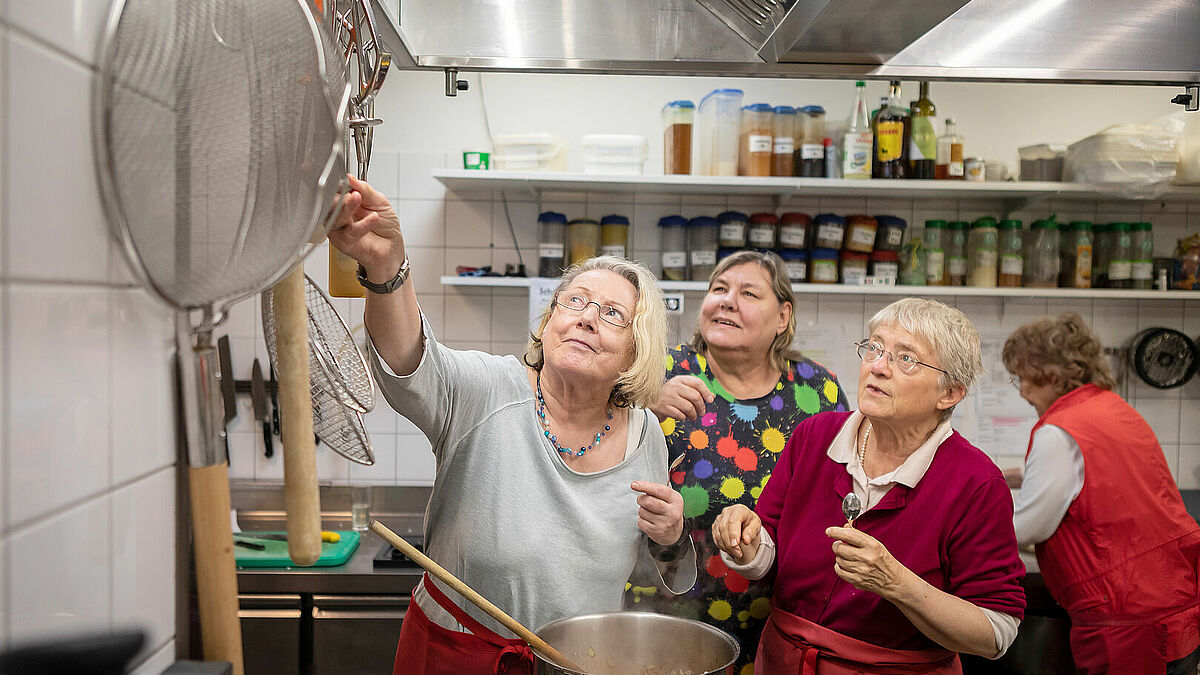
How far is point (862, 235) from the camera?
2.94m

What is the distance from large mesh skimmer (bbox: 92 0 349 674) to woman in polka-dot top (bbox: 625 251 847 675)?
1.23 meters

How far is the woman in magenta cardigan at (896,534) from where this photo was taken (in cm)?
132

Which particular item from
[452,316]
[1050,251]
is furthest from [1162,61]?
[452,316]

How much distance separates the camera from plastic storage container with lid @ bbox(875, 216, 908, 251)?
2.96 m

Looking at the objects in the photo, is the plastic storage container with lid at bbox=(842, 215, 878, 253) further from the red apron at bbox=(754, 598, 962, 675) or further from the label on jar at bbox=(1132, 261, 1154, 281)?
the red apron at bbox=(754, 598, 962, 675)

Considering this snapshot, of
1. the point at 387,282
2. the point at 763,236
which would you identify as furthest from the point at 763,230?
the point at 387,282

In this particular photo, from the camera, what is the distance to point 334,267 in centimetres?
91

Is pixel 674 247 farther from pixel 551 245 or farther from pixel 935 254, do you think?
pixel 935 254

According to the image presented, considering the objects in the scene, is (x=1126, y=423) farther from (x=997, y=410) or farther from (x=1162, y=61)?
(x=1162, y=61)

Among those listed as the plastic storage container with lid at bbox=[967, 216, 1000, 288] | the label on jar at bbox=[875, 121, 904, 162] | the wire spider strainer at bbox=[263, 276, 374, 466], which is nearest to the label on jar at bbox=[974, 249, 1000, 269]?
the plastic storage container with lid at bbox=[967, 216, 1000, 288]

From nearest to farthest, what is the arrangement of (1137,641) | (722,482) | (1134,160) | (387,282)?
(387,282) → (722,482) → (1137,641) → (1134,160)

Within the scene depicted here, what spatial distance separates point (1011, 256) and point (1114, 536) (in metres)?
1.15

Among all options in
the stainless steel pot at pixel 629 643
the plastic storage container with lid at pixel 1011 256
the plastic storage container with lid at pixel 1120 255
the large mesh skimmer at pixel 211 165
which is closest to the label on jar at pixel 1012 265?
the plastic storage container with lid at pixel 1011 256

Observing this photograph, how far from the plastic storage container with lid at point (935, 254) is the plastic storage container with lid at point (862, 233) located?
21 centimetres
